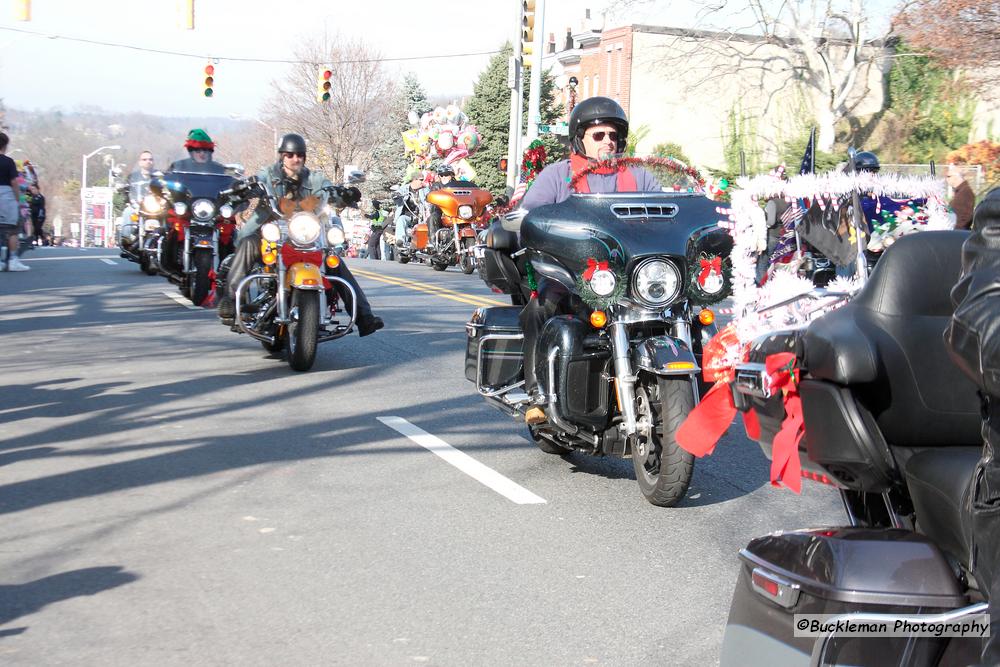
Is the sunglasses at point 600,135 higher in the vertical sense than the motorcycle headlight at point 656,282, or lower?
higher

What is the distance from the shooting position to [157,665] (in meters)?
4.02

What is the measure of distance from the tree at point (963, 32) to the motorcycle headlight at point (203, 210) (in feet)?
46.1

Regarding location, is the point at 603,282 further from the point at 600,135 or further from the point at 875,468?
the point at 875,468

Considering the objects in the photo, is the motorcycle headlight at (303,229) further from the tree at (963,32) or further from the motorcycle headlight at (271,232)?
the tree at (963,32)

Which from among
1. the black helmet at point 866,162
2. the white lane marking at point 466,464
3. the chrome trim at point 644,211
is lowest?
the white lane marking at point 466,464

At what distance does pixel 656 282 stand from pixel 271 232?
16.8 feet

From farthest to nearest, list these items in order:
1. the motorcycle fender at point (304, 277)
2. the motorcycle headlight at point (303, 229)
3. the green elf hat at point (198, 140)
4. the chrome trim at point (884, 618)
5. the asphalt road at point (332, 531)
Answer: the green elf hat at point (198, 140)
the motorcycle headlight at point (303, 229)
the motorcycle fender at point (304, 277)
the asphalt road at point (332, 531)
the chrome trim at point (884, 618)

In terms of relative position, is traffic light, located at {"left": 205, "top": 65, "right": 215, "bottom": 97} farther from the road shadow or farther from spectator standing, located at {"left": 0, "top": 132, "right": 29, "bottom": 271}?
the road shadow

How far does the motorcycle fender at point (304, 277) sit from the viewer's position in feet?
33.4

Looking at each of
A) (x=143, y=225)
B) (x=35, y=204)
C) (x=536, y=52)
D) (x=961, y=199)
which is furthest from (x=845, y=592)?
(x=536, y=52)

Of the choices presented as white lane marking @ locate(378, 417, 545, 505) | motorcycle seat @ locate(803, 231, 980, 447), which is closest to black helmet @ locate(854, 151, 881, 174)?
white lane marking @ locate(378, 417, 545, 505)

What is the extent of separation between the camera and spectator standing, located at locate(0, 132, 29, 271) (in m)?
18.1

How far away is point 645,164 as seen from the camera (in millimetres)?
6883

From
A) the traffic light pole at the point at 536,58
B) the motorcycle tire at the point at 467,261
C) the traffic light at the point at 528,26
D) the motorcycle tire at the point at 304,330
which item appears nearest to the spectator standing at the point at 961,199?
the motorcycle tire at the point at 304,330
